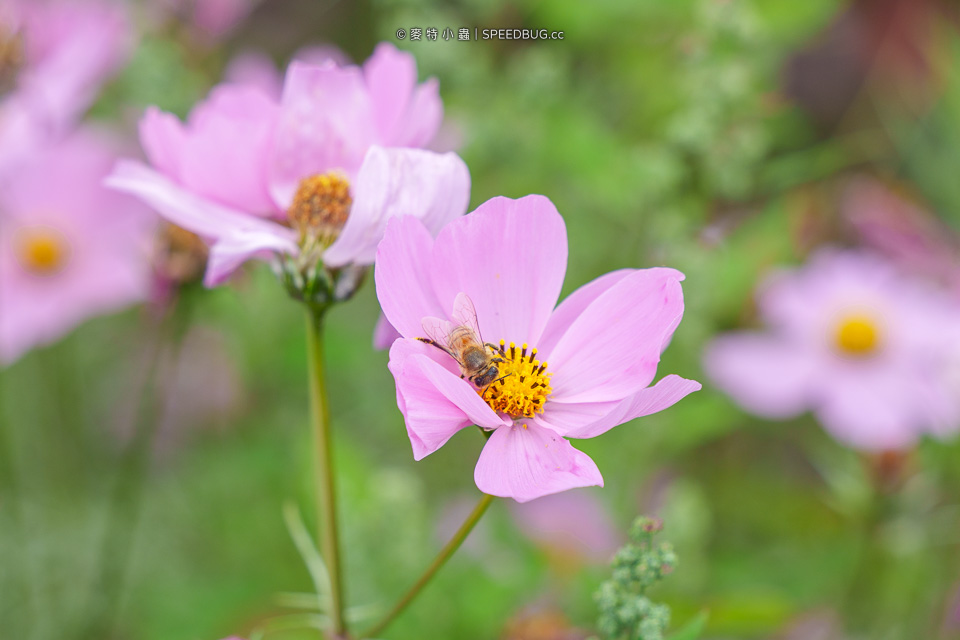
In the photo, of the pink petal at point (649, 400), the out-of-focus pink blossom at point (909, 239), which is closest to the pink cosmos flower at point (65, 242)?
the pink petal at point (649, 400)

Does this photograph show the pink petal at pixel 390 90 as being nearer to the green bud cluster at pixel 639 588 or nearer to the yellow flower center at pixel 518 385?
the yellow flower center at pixel 518 385

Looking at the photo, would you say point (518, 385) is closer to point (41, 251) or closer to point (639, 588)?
point (639, 588)

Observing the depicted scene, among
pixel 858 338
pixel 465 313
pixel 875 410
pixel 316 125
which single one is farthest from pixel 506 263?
pixel 858 338

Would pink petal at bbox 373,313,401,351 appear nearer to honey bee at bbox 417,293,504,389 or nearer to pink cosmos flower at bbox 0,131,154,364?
honey bee at bbox 417,293,504,389

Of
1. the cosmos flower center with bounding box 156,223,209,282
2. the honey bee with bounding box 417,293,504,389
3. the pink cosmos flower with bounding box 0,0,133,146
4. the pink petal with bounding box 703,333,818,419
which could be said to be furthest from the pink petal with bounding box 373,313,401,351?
the pink petal with bounding box 703,333,818,419

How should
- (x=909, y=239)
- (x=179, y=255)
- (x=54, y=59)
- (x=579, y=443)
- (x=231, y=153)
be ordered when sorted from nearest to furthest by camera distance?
(x=231, y=153), (x=179, y=255), (x=579, y=443), (x=54, y=59), (x=909, y=239)

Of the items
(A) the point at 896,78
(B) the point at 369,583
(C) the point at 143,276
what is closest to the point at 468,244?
(B) the point at 369,583
